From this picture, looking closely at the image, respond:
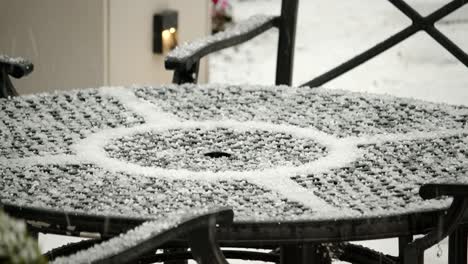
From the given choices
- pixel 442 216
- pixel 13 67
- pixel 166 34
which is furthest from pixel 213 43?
pixel 166 34

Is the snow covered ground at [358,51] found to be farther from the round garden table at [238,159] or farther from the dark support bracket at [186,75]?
the round garden table at [238,159]

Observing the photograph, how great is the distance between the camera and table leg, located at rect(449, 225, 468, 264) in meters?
2.41

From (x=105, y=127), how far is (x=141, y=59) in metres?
2.85

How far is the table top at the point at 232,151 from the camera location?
5.49 ft

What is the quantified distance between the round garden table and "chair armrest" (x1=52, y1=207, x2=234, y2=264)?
12 centimetres

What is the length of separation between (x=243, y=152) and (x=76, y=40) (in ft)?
9.25

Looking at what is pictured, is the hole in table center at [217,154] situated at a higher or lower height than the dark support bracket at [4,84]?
higher

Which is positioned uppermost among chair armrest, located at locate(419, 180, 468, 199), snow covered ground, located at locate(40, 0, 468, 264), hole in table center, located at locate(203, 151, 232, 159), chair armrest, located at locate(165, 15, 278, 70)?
chair armrest, located at locate(419, 180, 468, 199)

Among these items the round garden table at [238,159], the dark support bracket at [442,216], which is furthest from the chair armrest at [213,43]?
the dark support bracket at [442,216]

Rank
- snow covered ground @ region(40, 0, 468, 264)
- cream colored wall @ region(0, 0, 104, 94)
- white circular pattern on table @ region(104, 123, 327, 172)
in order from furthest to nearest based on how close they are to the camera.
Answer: snow covered ground @ region(40, 0, 468, 264), cream colored wall @ region(0, 0, 104, 94), white circular pattern on table @ region(104, 123, 327, 172)

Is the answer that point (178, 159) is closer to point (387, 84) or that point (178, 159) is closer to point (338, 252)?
point (338, 252)

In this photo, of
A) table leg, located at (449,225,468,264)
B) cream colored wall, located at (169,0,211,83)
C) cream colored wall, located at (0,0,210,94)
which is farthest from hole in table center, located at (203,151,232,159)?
cream colored wall, located at (169,0,211,83)

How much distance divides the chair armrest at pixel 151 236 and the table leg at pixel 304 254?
2.51ft

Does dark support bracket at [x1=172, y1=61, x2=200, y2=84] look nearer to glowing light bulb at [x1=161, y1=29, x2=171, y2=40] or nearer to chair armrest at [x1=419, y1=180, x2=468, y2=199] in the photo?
chair armrest at [x1=419, y1=180, x2=468, y2=199]
